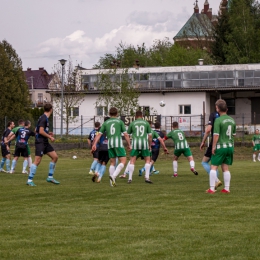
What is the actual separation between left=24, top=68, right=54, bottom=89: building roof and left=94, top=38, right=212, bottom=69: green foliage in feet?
106

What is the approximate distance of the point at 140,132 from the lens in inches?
683

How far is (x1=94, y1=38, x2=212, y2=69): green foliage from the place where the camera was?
90438 mm

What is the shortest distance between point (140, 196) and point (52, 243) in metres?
5.50

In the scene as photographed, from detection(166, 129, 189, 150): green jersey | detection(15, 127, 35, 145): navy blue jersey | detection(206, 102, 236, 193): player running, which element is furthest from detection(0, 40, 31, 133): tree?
detection(206, 102, 236, 193): player running

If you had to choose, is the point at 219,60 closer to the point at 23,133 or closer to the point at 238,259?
the point at 23,133

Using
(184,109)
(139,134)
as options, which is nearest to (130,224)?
(139,134)

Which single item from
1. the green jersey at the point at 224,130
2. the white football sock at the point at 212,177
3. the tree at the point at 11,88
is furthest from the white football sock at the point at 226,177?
the tree at the point at 11,88

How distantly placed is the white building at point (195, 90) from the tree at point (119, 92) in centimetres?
281

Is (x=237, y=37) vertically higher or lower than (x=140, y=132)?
higher

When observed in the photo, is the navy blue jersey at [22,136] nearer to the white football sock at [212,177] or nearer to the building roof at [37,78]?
the white football sock at [212,177]

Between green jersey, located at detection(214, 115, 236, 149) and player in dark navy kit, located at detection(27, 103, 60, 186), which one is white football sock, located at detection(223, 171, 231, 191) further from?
player in dark navy kit, located at detection(27, 103, 60, 186)

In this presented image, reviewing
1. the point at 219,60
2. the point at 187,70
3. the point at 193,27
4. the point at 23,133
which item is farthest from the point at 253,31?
the point at 23,133

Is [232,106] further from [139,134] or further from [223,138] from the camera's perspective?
[223,138]

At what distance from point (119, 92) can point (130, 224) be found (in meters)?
47.9
